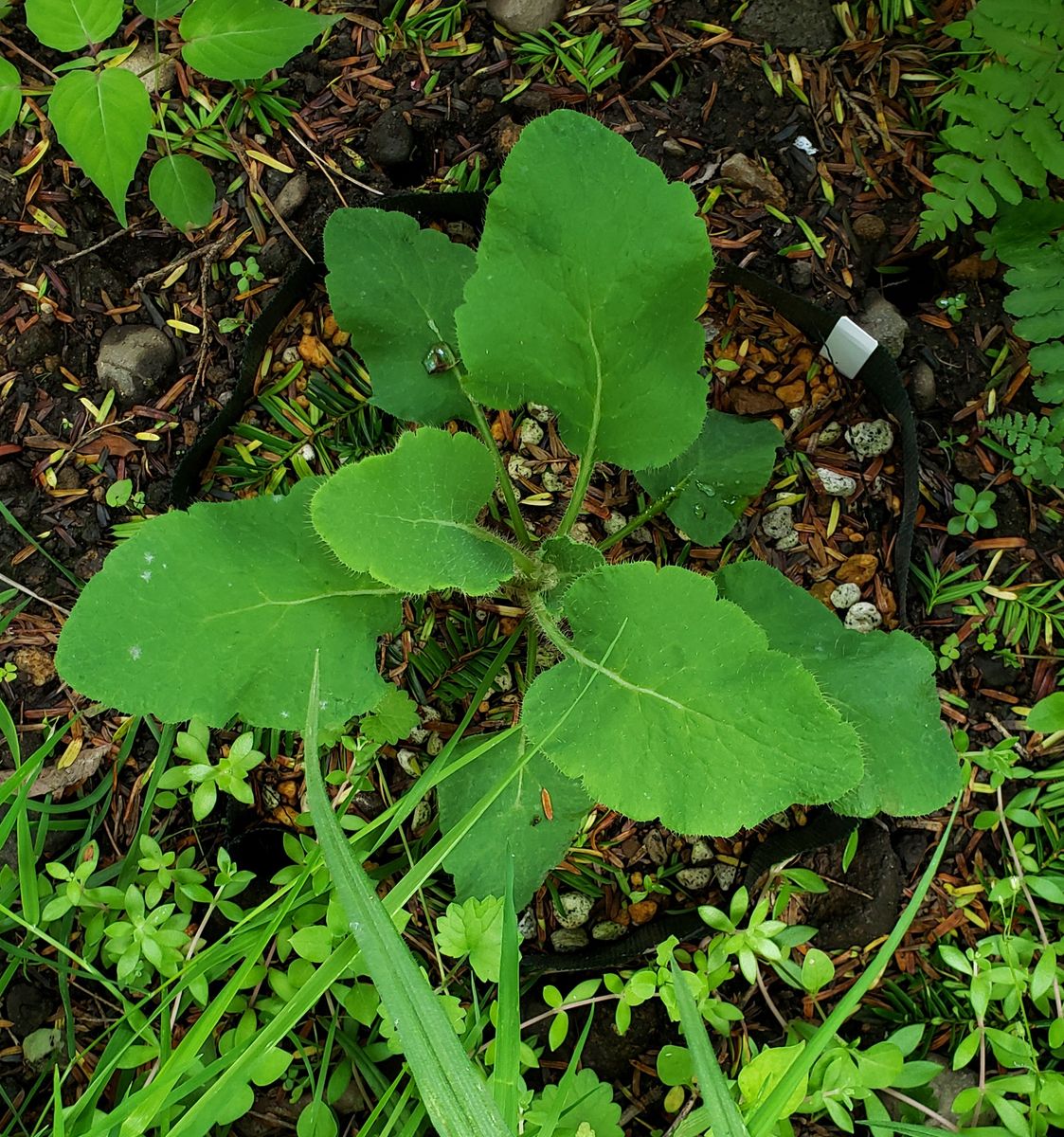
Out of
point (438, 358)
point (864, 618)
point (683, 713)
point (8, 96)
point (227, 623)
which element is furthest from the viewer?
point (864, 618)

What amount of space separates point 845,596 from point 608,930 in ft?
2.28

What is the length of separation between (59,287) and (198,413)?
1.11 feet

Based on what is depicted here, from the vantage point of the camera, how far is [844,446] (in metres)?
1.70

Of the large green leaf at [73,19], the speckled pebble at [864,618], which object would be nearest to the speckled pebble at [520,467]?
the speckled pebble at [864,618]

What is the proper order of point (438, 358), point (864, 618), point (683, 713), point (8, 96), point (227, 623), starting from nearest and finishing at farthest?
1. point (683, 713)
2. point (227, 623)
3. point (8, 96)
4. point (438, 358)
5. point (864, 618)

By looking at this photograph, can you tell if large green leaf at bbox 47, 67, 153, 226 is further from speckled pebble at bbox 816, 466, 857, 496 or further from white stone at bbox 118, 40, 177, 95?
speckled pebble at bbox 816, 466, 857, 496

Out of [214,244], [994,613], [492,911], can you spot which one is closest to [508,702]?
[492,911]

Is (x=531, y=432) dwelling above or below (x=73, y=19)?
below

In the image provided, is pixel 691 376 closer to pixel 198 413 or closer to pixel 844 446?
pixel 844 446

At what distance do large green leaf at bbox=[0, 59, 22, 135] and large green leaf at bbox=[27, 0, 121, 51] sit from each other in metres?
0.12

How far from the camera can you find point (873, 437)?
5.49 feet

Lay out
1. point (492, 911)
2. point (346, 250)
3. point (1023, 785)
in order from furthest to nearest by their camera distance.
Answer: point (1023, 785), point (346, 250), point (492, 911)

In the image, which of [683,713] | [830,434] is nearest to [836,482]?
[830,434]

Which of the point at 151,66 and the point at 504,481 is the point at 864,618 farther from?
the point at 151,66
